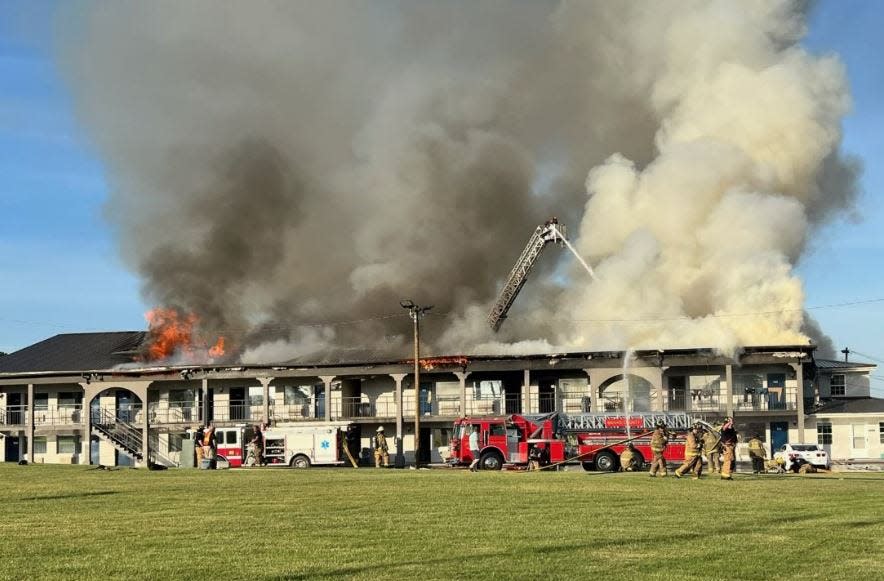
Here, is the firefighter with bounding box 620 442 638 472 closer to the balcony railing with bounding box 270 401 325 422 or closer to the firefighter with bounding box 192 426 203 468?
the firefighter with bounding box 192 426 203 468

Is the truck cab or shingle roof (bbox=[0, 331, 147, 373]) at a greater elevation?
shingle roof (bbox=[0, 331, 147, 373])

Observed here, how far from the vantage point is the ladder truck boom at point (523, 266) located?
65.4m

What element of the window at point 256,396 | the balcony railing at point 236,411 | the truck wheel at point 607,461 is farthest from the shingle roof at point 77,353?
the truck wheel at point 607,461

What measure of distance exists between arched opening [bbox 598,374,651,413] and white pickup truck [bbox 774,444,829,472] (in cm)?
876

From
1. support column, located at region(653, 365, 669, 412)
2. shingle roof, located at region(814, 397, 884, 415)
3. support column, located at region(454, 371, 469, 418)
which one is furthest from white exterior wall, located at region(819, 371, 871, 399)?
support column, located at region(454, 371, 469, 418)

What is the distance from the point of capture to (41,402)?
66.0 metres

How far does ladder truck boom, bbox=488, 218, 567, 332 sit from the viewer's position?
65375 millimetres

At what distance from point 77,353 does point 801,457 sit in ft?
143

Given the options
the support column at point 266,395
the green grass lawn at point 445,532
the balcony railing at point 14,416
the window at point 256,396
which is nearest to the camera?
the green grass lawn at point 445,532

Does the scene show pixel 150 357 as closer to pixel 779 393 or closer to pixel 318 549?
pixel 779 393

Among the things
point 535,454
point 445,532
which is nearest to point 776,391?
point 535,454

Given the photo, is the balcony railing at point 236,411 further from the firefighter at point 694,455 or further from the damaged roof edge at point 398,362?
the firefighter at point 694,455

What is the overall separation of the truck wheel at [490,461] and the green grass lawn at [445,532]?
17971 mm

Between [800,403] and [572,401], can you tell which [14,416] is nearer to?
[572,401]
